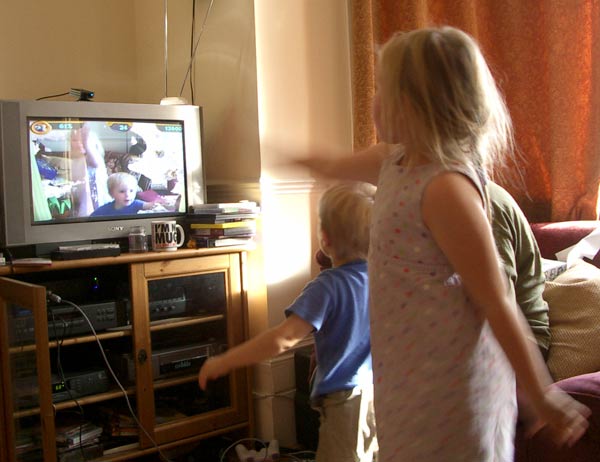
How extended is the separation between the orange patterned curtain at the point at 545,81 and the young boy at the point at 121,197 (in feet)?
3.30

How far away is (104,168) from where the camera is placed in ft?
8.46

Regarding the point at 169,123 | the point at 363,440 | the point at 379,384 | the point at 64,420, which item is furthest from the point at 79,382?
the point at 379,384

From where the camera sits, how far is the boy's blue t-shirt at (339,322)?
1.45 m

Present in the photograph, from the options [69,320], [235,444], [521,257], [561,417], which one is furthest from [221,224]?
[561,417]

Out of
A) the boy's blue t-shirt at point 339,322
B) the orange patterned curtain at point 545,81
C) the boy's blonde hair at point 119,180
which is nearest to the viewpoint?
the boy's blue t-shirt at point 339,322

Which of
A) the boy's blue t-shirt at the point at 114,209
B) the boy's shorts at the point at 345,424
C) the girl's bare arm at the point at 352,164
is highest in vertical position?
the girl's bare arm at the point at 352,164

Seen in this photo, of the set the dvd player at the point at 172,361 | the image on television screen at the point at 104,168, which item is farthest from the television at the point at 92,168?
the dvd player at the point at 172,361

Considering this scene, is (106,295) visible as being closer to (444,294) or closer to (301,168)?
(301,168)

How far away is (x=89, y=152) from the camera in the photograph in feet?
8.37

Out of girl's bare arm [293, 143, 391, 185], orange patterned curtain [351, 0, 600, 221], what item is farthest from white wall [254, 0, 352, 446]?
girl's bare arm [293, 143, 391, 185]

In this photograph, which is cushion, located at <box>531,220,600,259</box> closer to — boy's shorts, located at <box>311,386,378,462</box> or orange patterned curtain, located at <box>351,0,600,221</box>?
orange patterned curtain, located at <box>351,0,600,221</box>

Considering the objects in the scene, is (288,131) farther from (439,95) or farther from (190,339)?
(439,95)

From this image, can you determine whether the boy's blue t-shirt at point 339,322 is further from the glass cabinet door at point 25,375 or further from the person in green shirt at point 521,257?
the glass cabinet door at point 25,375

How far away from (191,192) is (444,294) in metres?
1.86
